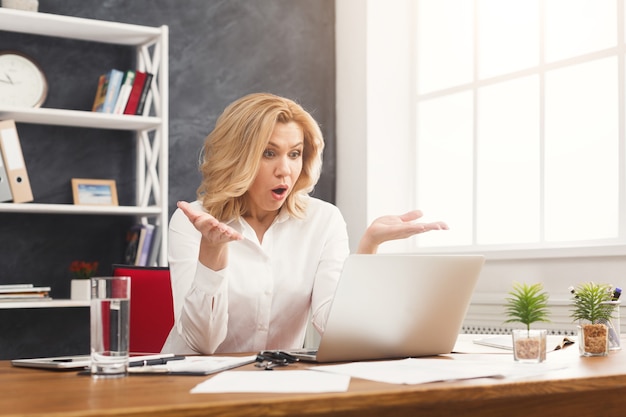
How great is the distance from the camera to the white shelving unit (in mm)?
3340

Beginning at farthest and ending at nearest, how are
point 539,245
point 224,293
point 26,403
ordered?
point 539,245
point 224,293
point 26,403

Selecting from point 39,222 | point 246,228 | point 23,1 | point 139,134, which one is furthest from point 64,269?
point 246,228

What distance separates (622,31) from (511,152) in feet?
2.29

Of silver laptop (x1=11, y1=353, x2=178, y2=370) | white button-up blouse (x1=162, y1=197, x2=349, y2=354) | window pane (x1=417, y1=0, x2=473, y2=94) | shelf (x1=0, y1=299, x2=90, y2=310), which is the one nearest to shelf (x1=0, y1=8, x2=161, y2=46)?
shelf (x1=0, y1=299, x2=90, y2=310)

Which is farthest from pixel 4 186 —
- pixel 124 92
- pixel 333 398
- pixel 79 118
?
pixel 333 398

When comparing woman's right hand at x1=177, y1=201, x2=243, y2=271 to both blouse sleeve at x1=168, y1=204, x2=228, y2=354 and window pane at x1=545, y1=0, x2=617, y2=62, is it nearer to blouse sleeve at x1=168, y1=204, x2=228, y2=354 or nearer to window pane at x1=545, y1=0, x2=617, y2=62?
blouse sleeve at x1=168, y1=204, x2=228, y2=354

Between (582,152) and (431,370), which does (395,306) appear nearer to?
(431,370)

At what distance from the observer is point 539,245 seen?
3.47 meters

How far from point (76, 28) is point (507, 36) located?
6.09 feet

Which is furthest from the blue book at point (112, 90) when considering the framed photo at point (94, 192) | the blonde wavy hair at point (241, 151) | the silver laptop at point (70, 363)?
the silver laptop at point (70, 363)

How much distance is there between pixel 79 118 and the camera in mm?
3436

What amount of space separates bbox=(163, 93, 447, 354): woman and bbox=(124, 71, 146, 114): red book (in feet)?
4.09

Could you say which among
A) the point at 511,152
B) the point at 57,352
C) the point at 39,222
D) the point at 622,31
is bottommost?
the point at 57,352

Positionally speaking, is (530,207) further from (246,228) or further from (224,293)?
(224,293)
